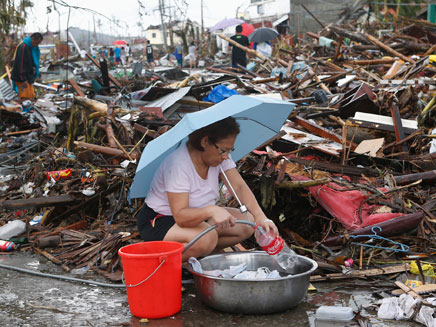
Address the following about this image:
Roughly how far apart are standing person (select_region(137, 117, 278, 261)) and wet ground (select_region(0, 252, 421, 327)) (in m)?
0.48

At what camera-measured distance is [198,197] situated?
3.91m

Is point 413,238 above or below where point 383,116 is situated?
below

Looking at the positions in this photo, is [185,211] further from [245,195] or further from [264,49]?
[264,49]

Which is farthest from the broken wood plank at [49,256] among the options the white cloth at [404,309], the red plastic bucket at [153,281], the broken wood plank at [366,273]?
the white cloth at [404,309]

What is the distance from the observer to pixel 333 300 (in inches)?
146

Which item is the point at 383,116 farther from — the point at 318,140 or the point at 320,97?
the point at 320,97

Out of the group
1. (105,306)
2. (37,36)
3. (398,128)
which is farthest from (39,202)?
(37,36)

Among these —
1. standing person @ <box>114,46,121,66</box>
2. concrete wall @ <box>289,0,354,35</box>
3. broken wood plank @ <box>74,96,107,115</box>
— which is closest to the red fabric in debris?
broken wood plank @ <box>74,96,107,115</box>

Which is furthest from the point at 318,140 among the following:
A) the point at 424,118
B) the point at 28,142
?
the point at 28,142

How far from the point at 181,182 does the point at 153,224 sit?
53cm

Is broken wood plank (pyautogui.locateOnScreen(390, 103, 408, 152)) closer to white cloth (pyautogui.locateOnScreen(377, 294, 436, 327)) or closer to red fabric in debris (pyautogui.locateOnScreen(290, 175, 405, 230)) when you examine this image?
red fabric in debris (pyautogui.locateOnScreen(290, 175, 405, 230))

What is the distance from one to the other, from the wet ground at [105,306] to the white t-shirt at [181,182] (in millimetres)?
699

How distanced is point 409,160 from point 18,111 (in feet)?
27.5

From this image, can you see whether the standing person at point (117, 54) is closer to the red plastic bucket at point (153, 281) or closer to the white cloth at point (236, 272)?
the white cloth at point (236, 272)
